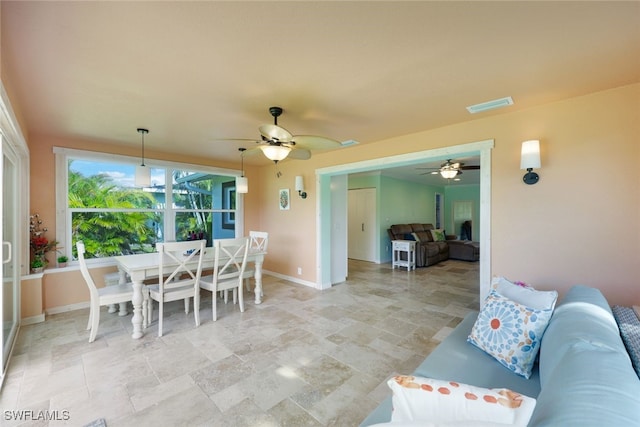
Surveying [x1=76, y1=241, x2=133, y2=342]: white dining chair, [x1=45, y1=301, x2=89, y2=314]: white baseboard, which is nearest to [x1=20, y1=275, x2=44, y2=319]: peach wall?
[x1=45, y1=301, x2=89, y2=314]: white baseboard

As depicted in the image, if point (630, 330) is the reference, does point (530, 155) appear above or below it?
above

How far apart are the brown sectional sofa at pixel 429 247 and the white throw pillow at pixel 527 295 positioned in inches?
194

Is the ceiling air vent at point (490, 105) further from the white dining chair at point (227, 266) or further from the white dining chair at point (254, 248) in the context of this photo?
the white dining chair at point (254, 248)

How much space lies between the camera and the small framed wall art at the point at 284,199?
213 inches

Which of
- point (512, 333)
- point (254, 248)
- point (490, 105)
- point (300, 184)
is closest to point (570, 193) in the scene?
point (490, 105)

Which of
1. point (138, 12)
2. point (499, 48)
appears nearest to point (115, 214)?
point (138, 12)

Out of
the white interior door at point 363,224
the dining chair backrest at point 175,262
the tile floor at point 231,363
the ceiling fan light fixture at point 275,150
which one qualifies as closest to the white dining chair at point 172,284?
the dining chair backrest at point 175,262

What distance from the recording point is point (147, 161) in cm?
452

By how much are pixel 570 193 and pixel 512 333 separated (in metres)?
1.83

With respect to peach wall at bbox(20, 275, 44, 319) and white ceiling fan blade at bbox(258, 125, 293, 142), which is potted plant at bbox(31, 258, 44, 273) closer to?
peach wall at bbox(20, 275, 44, 319)

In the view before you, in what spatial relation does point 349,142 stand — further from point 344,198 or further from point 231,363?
point 231,363

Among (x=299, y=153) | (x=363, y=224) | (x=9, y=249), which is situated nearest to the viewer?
(x=9, y=249)

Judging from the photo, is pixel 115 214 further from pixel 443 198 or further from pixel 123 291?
pixel 443 198

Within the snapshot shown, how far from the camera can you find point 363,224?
304 inches
